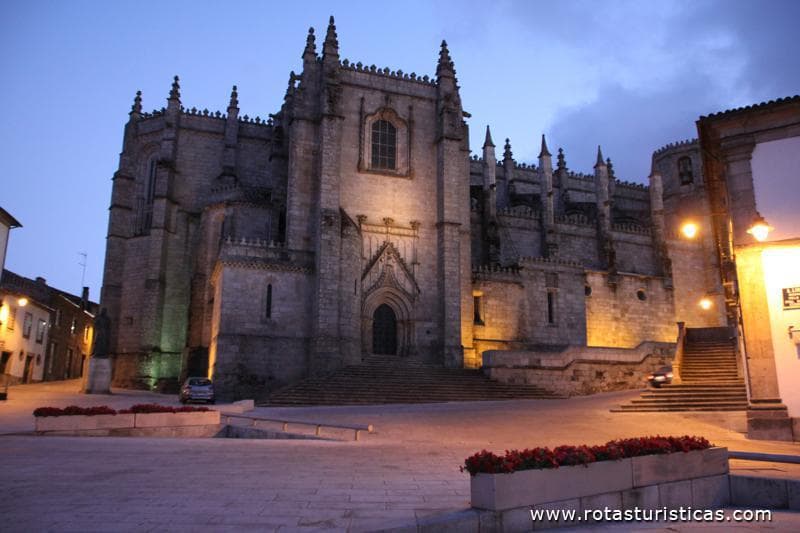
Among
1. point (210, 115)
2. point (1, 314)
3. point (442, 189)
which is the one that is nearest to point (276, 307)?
point (442, 189)

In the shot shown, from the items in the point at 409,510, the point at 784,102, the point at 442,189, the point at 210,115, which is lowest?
the point at 409,510

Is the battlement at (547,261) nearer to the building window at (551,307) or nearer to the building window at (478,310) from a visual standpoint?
the building window at (551,307)

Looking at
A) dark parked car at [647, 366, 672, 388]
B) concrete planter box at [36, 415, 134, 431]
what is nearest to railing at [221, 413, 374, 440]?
concrete planter box at [36, 415, 134, 431]

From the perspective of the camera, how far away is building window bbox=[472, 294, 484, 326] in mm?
34719

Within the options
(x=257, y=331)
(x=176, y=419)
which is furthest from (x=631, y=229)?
(x=176, y=419)

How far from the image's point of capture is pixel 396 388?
1022 inches

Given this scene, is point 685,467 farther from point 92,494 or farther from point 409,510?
point 92,494

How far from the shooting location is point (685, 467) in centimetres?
789

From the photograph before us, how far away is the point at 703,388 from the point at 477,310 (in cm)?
1544

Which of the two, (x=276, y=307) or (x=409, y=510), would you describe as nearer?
(x=409, y=510)

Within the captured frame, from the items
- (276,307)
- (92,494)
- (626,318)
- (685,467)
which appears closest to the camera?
(92,494)

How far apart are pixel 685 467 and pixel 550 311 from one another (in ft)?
95.5

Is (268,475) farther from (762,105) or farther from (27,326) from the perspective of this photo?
(27,326)

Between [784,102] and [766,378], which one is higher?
[784,102]
